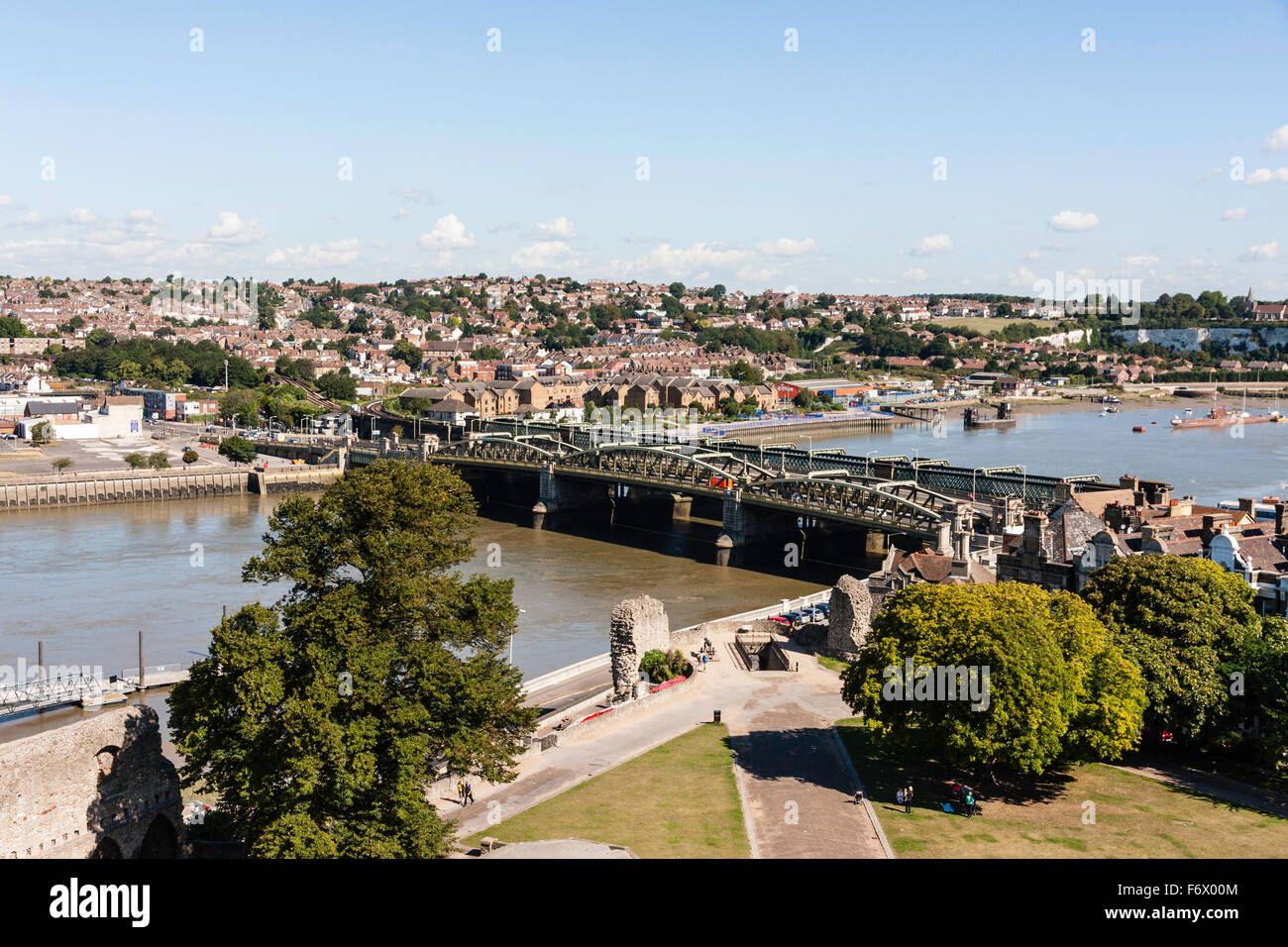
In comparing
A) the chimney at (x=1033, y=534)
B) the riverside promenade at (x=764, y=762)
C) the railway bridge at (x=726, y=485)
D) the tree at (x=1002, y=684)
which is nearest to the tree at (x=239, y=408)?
the railway bridge at (x=726, y=485)

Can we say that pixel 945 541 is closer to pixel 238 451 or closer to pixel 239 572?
pixel 239 572

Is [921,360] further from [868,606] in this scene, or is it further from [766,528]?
[868,606]

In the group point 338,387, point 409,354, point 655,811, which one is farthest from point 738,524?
point 409,354

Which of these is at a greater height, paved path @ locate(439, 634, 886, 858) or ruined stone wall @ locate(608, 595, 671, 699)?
ruined stone wall @ locate(608, 595, 671, 699)

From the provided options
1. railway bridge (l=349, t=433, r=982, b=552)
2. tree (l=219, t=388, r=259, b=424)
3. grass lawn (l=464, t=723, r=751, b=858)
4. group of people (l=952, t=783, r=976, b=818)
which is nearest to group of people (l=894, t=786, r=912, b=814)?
group of people (l=952, t=783, r=976, b=818)

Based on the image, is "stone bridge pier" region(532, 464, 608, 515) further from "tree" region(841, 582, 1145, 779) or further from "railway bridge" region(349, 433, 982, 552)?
"tree" region(841, 582, 1145, 779)

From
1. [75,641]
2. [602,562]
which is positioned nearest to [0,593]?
[75,641]
